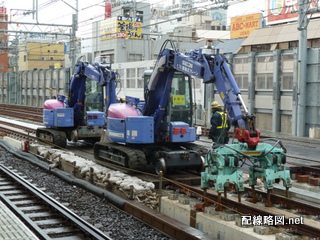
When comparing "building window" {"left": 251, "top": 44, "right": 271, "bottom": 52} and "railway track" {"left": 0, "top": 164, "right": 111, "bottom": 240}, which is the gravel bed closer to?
"railway track" {"left": 0, "top": 164, "right": 111, "bottom": 240}

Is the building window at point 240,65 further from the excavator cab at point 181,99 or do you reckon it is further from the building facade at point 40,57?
the building facade at point 40,57

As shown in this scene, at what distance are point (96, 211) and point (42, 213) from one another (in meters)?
1.25

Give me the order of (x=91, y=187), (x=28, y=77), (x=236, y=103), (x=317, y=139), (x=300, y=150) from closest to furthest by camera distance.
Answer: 1. (x=236, y=103)
2. (x=91, y=187)
3. (x=300, y=150)
4. (x=317, y=139)
5. (x=28, y=77)

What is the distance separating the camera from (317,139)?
26391mm

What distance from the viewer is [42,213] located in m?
11.6

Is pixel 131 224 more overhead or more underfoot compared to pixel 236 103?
more underfoot

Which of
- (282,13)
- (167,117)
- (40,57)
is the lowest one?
(167,117)

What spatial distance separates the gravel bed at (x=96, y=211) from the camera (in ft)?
32.7

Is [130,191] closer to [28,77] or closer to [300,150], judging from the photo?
[300,150]

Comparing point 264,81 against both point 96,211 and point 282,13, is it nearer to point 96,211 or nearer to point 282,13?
point 282,13

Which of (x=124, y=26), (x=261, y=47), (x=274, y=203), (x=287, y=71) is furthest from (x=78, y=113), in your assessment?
(x=124, y=26)

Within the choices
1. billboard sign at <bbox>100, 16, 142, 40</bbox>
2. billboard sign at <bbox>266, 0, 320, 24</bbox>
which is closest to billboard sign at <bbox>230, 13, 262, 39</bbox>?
billboard sign at <bbox>100, 16, 142, 40</bbox>

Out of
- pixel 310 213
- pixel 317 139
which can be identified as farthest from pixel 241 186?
pixel 317 139

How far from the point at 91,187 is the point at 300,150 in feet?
37.8
